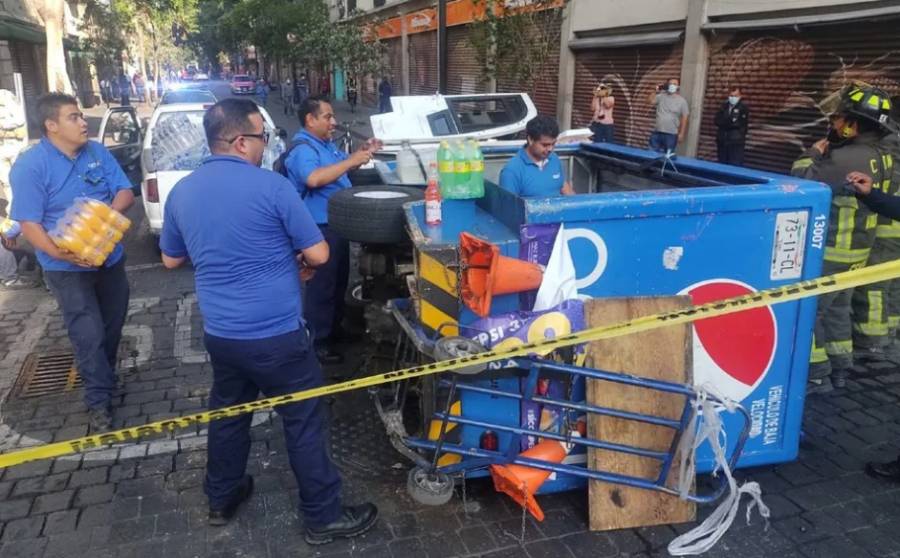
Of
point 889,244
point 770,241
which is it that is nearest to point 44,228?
point 770,241

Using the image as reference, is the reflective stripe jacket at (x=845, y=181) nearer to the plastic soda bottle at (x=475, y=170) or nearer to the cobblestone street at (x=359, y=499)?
the cobblestone street at (x=359, y=499)

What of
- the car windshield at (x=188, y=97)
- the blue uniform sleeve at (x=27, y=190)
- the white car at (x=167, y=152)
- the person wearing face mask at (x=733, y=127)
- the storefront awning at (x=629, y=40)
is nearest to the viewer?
the blue uniform sleeve at (x=27, y=190)

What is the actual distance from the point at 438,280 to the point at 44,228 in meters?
2.39

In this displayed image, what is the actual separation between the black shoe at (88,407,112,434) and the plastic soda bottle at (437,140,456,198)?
2465mm

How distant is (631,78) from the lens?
13.5m

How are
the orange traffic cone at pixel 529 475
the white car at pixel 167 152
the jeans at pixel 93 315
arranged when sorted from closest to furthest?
the orange traffic cone at pixel 529 475, the jeans at pixel 93 315, the white car at pixel 167 152

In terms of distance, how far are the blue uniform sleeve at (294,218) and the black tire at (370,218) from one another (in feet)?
3.27

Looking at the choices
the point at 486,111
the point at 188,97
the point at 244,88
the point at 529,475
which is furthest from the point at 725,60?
the point at 244,88

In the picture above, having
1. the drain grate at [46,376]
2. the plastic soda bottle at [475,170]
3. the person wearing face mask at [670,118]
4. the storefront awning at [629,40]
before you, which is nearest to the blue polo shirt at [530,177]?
the plastic soda bottle at [475,170]

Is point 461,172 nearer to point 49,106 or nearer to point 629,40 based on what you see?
point 49,106

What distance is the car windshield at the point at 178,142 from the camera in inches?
307

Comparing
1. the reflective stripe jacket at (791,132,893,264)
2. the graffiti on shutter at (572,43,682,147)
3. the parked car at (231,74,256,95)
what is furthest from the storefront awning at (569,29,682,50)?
the parked car at (231,74,256,95)

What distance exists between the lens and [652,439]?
3068 millimetres

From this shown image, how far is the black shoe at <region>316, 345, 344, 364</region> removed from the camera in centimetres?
494
